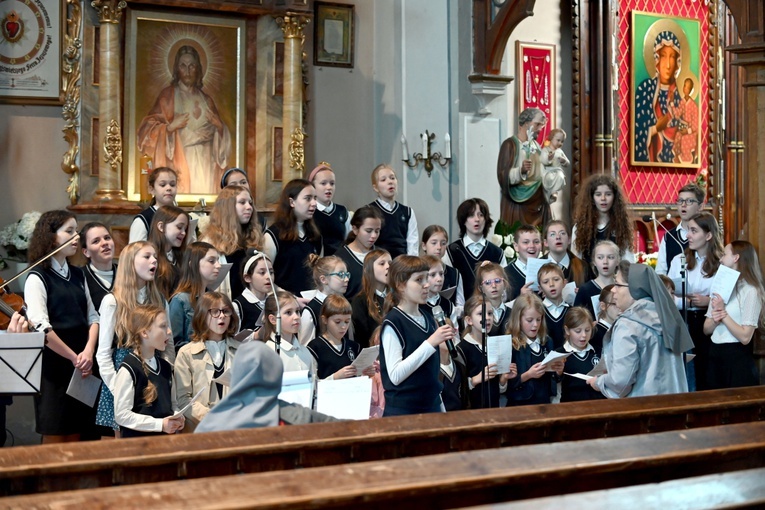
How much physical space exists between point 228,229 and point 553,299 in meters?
1.99

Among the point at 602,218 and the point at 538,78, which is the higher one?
the point at 538,78

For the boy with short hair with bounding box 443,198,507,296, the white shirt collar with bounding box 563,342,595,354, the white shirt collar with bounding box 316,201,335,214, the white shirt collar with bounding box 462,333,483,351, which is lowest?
the white shirt collar with bounding box 563,342,595,354

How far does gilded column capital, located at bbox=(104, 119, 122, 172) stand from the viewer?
28.8 ft

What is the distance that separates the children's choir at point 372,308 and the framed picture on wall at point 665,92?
431 centimetres

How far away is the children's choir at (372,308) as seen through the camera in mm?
5090

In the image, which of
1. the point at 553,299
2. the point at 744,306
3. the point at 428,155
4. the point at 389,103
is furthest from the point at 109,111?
the point at 744,306

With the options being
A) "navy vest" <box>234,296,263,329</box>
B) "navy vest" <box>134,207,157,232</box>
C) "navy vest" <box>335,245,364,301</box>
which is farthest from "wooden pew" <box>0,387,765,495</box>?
"navy vest" <box>134,207,157,232</box>

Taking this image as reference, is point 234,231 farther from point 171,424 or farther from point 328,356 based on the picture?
point 171,424

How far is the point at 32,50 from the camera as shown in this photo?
352 inches

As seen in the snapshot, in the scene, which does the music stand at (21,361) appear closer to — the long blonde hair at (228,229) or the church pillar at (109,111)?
the long blonde hair at (228,229)

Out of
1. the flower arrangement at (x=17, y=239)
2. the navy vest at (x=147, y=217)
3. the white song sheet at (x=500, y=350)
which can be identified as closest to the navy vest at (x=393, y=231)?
the navy vest at (x=147, y=217)

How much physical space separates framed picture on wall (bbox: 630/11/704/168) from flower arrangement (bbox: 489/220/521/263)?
2.57 meters

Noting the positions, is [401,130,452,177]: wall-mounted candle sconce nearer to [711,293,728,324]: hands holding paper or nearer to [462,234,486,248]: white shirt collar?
[462,234,486,248]: white shirt collar

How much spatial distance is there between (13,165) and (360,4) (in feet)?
11.7
